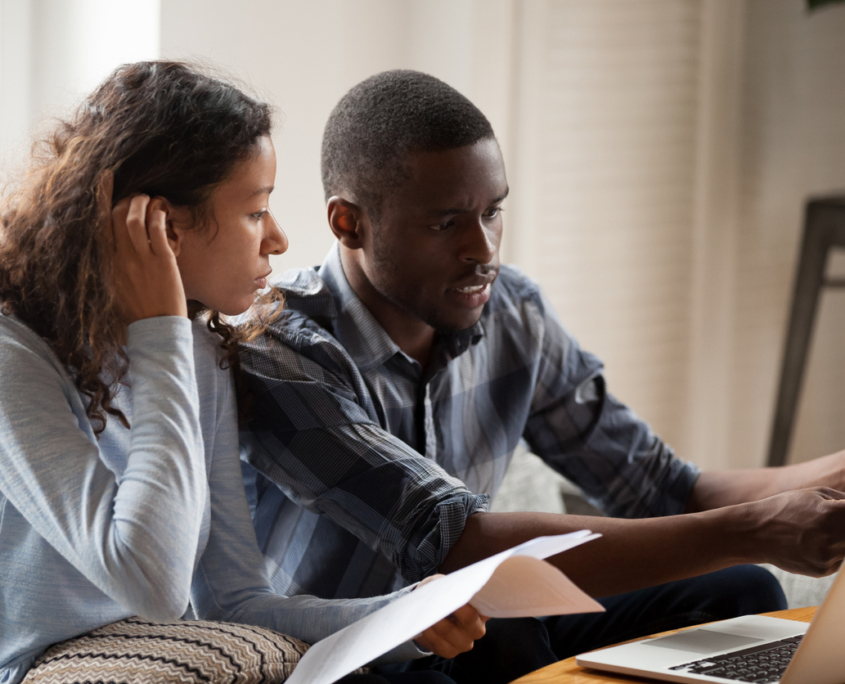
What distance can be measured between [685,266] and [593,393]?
1.27 meters

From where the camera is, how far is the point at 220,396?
101cm

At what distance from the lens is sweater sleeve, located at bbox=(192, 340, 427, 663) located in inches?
37.1

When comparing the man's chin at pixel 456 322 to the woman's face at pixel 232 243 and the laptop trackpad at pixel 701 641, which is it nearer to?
the woman's face at pixel 232 243

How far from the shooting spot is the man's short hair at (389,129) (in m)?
1.10

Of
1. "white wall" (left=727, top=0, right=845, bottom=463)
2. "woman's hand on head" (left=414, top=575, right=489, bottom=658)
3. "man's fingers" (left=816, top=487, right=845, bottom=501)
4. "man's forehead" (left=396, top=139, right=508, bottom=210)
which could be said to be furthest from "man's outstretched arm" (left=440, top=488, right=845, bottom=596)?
"white wall" (left=727, top=0, right=845, bottom=463)

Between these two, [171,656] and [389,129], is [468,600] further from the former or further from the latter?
[389,129]

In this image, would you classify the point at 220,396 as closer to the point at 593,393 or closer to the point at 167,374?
the point at 167,374

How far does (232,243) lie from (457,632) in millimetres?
430

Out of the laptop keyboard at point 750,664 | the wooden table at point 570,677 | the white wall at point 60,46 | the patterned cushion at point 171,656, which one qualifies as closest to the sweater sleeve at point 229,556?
the patterned cushion at point 171,656

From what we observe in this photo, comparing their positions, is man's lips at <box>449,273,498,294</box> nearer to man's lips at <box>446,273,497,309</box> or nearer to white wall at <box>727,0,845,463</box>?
man's lips at <box>446,273,497,309</box>

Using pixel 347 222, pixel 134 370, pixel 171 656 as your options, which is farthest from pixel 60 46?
pixel 171 656

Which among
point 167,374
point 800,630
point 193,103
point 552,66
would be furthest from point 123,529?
point 552,66

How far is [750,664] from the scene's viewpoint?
730mm

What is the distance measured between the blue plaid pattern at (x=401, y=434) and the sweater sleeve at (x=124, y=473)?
207 millimetres
